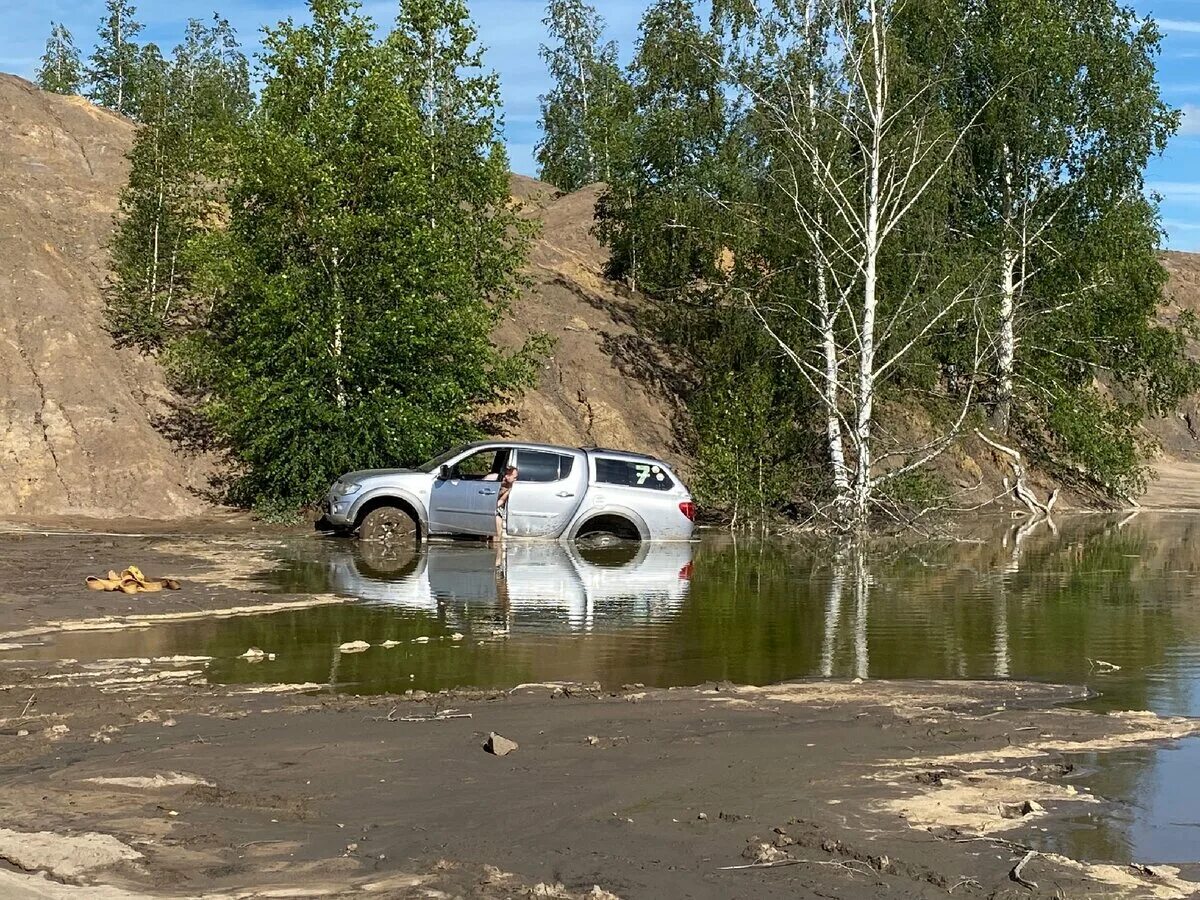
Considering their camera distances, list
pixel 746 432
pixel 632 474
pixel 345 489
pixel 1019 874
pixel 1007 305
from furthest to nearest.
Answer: pixel 1007 305
pixel 746 432
pixel 632 474
pixel 345 489
pixel 1019 874

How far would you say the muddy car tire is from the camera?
22016mm

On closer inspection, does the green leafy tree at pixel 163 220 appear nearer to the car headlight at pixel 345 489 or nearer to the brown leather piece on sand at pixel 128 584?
the car headlight at pixel 345 489

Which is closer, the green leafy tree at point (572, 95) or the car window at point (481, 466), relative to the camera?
the car window at point (481, 466)

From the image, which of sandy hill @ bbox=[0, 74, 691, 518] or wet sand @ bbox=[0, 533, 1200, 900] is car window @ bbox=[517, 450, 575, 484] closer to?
sandy hill @ bbox=[0, 74, 691, 518]

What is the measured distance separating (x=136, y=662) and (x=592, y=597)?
20.3 feet

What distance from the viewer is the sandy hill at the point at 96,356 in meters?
26.0

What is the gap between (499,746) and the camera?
7.99 metres

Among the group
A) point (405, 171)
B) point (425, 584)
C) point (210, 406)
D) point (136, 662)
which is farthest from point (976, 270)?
point (136, 662)

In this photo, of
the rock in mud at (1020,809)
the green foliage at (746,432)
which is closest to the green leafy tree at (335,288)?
the green foliage at (746,432)

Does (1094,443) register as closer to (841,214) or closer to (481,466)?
(841,214)

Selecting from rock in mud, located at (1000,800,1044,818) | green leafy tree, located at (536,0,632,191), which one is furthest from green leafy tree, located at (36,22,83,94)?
rock in mud, located at (1000,800,1044,818)

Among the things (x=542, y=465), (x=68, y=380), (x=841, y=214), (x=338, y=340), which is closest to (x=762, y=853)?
(x=542, y=465)

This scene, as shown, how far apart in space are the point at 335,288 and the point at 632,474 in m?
6.45

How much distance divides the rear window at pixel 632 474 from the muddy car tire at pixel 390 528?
3.14 meters
